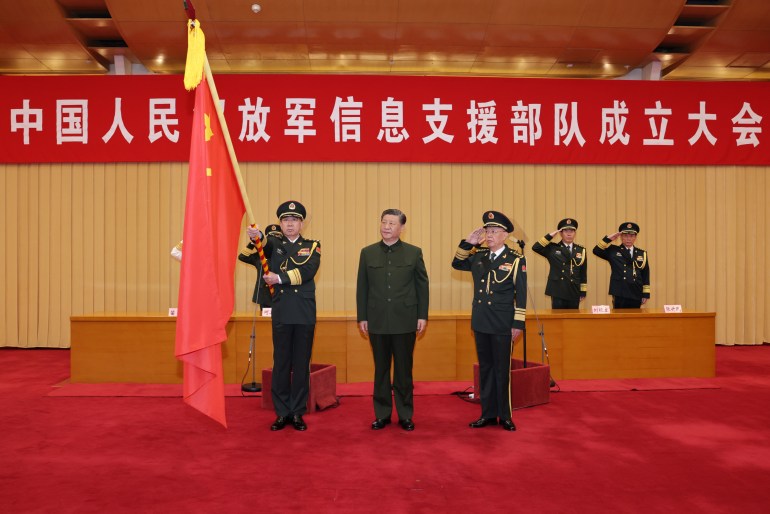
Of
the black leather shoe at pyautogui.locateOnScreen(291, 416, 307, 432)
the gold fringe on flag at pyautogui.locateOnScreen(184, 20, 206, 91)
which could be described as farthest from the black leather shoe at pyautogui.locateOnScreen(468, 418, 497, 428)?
the gold fringe on flag at pyautogui.locateOnScreen(184, 20, 206, 91)

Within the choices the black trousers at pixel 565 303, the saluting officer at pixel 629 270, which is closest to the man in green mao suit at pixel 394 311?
the black trousers at pixel 565 303

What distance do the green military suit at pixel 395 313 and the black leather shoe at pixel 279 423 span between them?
582mm

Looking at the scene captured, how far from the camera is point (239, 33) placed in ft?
21.2

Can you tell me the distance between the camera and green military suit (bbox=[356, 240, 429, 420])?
12.8ft

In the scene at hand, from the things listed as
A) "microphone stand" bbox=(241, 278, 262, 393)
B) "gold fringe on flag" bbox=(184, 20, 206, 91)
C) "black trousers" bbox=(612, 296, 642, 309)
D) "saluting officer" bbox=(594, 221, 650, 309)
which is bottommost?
"microphone stand" bbox=(241, 278, 262, 393)

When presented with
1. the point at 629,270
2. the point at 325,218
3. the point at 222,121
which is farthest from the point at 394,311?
the point at 325,218

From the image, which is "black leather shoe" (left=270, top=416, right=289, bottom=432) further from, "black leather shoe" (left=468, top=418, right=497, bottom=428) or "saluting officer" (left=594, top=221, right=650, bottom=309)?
"saluting officer" (left=594, top=221, right=650, bottom=309)

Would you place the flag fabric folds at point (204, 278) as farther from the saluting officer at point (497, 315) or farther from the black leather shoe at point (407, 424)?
the saluting officer at point (497, 315)

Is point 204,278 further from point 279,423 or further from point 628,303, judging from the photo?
point 628,303

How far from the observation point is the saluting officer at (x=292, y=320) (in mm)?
3938

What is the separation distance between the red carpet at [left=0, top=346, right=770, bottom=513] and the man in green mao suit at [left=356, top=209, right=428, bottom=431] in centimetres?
20

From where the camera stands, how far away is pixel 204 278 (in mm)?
2822

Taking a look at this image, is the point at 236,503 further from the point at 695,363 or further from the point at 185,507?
the point at 695,363

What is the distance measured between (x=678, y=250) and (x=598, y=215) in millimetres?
1067
